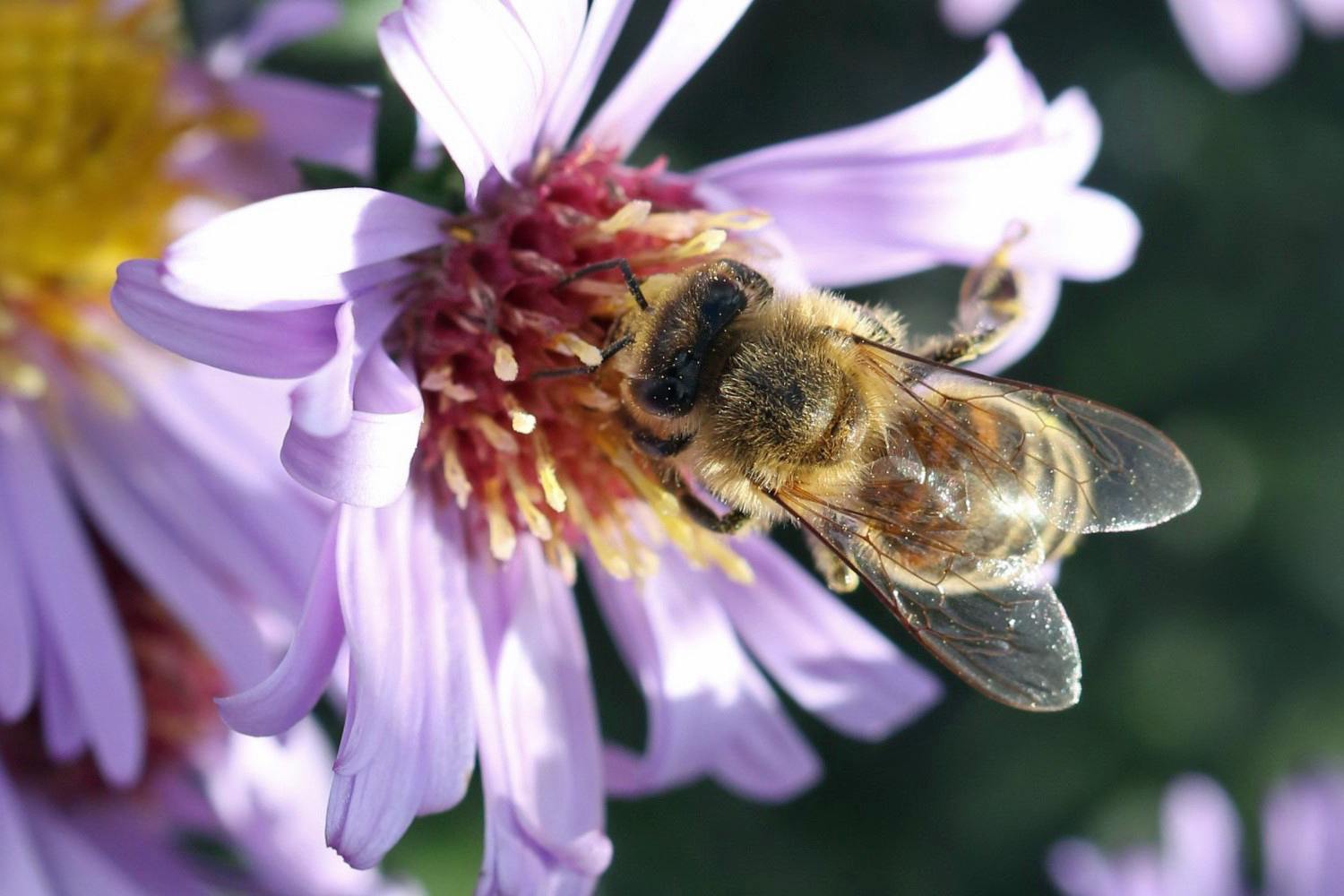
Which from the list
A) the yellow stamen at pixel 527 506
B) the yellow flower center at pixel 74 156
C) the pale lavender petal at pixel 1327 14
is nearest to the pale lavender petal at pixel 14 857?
the yellow flower center at pixel 74 156

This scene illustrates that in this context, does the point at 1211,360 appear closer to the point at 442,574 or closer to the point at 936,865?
the point at 936,865

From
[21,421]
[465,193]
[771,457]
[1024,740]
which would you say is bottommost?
[1024,740]

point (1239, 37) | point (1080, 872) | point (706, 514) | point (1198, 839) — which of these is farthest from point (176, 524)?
point (1239, 37)

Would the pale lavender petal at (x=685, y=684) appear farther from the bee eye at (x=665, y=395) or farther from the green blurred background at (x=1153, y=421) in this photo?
the green blurred background at (x=1153, y=421)

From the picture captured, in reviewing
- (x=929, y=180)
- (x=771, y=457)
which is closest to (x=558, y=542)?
(x=771, y=457)

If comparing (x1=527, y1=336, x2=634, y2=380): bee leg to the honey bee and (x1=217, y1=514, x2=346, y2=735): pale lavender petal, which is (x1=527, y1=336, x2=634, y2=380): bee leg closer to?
the honey bee

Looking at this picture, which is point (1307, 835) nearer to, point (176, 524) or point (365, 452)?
point (176, 524)
